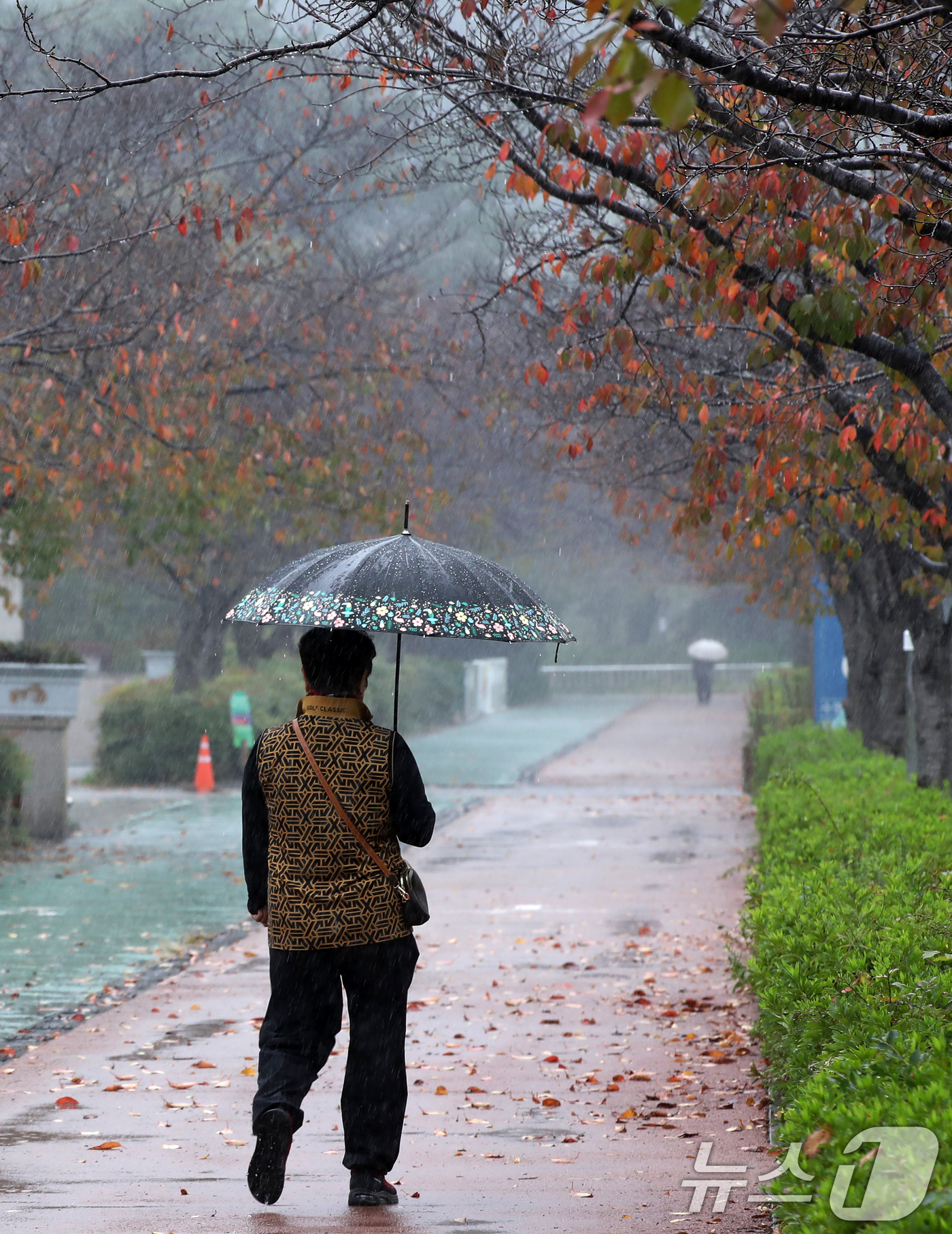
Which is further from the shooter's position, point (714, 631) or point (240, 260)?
point (714, 631)

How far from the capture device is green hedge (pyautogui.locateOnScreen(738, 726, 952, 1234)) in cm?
296

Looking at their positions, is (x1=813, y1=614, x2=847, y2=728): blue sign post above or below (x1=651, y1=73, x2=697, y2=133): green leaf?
below

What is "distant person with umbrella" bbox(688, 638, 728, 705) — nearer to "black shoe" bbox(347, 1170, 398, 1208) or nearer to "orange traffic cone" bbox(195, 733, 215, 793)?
"orange traffic cone" bbox(195, 733, 215, 793)

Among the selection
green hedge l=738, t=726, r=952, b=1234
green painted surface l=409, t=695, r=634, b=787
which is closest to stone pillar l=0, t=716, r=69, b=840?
green painted surface l=409, t=695, r=634, b=787

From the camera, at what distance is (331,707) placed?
4.64m

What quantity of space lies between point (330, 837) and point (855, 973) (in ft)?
5.54

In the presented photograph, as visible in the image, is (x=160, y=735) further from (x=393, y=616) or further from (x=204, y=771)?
(x=393, y=616)

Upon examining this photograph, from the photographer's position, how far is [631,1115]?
231 inches

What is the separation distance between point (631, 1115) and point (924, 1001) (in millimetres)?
2134

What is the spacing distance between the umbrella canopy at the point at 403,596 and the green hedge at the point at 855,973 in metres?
1.41

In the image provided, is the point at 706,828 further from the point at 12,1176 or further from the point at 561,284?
the point at 12,1176

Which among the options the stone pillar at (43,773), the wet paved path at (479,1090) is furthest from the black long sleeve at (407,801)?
the stone pillar at (43,773)

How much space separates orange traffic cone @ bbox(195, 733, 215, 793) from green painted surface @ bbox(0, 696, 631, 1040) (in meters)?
0.40

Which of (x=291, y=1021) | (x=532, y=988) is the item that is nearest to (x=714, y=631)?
(x=532, y=988)
